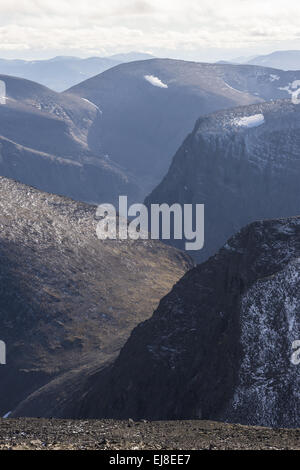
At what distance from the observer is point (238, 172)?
15500 centimetres

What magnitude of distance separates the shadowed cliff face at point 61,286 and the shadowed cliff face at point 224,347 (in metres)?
18.6

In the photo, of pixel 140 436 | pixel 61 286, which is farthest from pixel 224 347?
pixel 61 286

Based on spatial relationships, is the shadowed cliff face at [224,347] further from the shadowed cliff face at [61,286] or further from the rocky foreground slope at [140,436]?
the shadowed cliff face at [61,286]

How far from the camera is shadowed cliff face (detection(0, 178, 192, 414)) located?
7150cm

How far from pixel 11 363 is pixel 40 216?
3099 cm

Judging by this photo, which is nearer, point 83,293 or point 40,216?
point 83,293

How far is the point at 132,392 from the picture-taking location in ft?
142

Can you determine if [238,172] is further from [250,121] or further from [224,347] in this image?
[224,347]

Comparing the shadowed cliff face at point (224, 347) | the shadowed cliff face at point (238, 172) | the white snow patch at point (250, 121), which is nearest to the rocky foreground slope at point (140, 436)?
the shadowed cliff face at point (224, 347)

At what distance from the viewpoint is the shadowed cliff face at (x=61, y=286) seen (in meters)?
71.5

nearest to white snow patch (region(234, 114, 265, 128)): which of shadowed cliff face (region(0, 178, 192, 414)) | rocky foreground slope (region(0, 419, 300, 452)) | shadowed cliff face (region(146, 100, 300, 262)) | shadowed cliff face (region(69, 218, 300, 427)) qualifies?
shadowed cliff face (region(146, 100, 300, 262))

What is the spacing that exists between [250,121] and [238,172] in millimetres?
15557

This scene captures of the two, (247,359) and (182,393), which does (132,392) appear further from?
(247,359)
